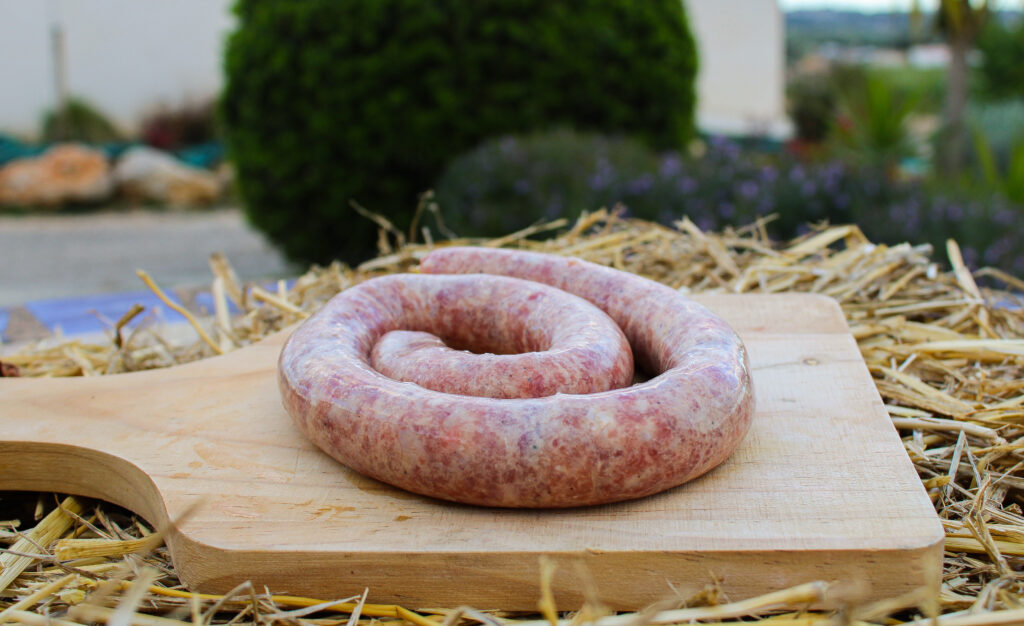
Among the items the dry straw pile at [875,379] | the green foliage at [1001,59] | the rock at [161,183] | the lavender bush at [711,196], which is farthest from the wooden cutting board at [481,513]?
the green foliage at [1001,59]

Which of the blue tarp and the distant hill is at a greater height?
the distant hill

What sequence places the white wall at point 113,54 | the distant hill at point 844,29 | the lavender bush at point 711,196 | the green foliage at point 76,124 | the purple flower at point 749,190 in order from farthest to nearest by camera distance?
the distant hill at point 844,29 < the green foliage at point 76,124 < the white wall at point 113,54 < the purple flower at point 749,190 < the lavender bush at point 711,196

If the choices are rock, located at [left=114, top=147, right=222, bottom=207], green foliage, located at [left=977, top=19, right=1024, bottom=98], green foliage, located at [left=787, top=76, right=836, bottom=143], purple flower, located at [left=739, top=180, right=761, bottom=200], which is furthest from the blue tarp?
green foliage, located at [left=977, top=19, right=1024, bottom=98]

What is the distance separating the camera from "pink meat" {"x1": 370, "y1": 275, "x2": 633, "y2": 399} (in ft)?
5.68

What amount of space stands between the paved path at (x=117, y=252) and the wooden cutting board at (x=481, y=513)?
5.42 m

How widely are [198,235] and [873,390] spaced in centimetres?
1068

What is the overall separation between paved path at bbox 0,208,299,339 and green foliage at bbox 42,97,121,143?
2.87 metres

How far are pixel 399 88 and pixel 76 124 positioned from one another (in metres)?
10.6

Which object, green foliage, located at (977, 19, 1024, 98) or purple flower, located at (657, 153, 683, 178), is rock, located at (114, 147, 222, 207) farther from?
green foliage, located at (977, 19, 1024, 98)

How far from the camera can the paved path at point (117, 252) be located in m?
8.65

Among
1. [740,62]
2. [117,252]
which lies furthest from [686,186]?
[740,62]

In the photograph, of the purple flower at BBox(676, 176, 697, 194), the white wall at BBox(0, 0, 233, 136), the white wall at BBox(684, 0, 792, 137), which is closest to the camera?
the purple flower at BBox(676, 176, 697, 194)

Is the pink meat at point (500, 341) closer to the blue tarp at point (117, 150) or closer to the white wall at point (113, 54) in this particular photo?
the blue tarp at point (117, 150)

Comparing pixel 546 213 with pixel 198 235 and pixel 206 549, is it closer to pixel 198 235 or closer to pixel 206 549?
pixel 206 549
